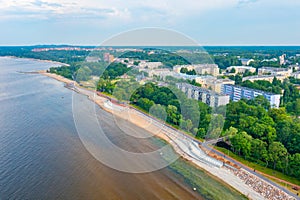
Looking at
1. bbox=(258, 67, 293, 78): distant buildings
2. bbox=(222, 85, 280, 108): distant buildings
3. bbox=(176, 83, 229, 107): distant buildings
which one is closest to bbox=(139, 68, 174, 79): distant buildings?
bbox=(176, 83, 229, 107): distant buildings

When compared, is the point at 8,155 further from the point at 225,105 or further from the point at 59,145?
the point at 225,105

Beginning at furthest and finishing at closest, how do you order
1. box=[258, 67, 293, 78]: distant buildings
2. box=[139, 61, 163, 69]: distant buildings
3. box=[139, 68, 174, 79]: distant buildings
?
1. box=[258, 67, 293, 78]: distant buildings
2. box=[139, 68, 174, 79]: distant buildings
3. box=[139, 61, 163, 69]: distant buildings

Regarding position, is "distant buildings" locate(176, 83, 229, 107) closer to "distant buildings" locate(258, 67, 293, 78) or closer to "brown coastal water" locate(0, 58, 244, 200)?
"brown coastal water" locate(0, 58, 244, 200)

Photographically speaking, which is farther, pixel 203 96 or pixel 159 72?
pixel 203 96

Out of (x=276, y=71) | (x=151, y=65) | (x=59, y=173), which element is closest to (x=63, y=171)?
(x=59, y=173)

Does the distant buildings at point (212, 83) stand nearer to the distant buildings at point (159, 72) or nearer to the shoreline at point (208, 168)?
the distant buildings at point (159, 72)

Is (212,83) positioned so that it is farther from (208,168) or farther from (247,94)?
(208,168)

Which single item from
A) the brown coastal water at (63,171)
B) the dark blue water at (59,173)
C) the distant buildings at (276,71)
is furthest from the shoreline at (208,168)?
the distant buildings at (276,71)
